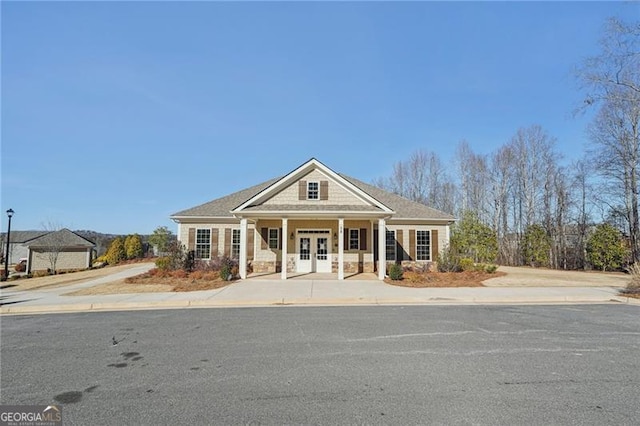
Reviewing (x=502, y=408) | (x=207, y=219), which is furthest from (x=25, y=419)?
(x=207, y=219)

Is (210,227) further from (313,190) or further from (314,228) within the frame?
(313,190)

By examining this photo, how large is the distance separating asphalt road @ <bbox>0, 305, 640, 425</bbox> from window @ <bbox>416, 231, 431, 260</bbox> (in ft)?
40.6

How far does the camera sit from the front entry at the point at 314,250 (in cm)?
1941

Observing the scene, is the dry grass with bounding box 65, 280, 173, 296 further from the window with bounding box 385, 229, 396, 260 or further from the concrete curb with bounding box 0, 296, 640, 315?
the window with bounding box 385, 229, 396, 260

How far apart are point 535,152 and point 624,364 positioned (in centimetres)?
3134

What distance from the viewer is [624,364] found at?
505 cm

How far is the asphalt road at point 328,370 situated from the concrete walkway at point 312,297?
7.64 feet

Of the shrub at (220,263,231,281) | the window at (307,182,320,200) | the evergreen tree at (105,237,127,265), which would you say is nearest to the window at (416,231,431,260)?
the window at (307,182,320,200)

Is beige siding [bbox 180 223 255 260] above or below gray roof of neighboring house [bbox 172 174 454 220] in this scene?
below

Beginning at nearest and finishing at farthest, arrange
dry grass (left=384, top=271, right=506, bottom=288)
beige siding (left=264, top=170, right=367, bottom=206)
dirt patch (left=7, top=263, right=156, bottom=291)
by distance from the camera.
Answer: dry grass (left=384, top=271, right=506, bottom=288) → dirt patch (left=7, top=263, right=156, bottom=291) → beige siding (left=264, top=170, right=367, bottom=206)

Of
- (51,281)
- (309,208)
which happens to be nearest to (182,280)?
(309,208)

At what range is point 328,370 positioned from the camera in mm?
4758

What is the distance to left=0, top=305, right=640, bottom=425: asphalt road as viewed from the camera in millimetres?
3543

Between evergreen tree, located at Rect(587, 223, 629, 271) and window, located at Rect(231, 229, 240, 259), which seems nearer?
window, located at Rect(231, 229, 240, 259)
